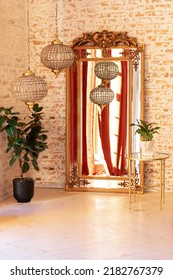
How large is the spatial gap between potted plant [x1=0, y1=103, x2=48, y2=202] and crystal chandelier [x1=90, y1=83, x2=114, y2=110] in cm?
83

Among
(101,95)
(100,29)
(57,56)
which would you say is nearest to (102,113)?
(101,95)

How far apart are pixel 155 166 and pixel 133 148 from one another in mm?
462

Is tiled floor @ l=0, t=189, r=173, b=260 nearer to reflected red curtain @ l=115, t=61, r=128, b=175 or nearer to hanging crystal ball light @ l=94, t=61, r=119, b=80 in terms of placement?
reflected red curtain @ l=115, t=61, r=128, b=175

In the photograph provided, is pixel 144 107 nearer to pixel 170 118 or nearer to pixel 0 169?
pixel 170 118

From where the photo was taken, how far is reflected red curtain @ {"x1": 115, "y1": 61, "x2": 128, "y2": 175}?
29.8ft

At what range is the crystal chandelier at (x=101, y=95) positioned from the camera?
8.60 metres

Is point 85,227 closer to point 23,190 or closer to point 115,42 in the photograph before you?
point 23,190

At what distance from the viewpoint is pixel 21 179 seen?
8609 mm

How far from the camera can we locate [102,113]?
361 inches

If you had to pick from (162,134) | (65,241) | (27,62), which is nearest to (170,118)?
(162,134)

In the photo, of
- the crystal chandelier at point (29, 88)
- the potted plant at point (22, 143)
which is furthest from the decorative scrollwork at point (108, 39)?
the crystal chandelier at point (29, 88)

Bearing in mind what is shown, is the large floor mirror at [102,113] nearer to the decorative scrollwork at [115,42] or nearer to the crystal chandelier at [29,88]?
the decorative scrollwork at [115,42]

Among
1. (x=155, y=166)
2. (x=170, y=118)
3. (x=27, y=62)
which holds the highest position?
(x=27, y=62)
